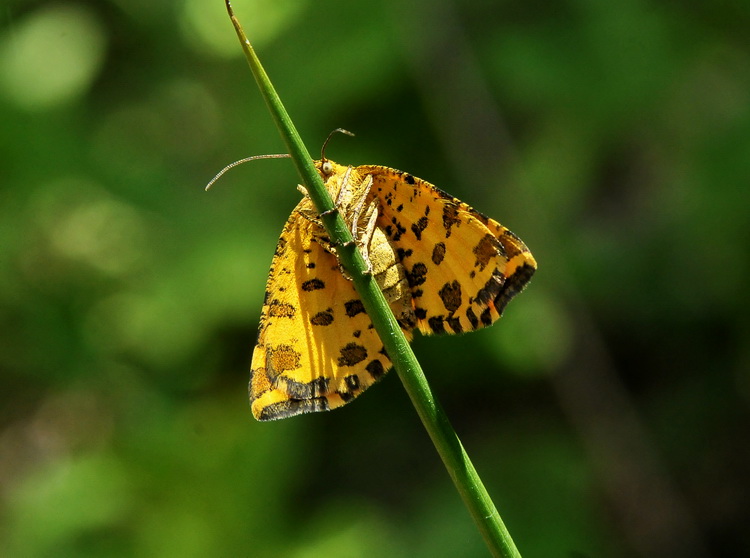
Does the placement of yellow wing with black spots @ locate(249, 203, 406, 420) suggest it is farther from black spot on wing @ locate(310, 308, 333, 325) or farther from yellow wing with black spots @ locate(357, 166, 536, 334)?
yellow wing with black spots @ locate(357, 166, 536, 334)

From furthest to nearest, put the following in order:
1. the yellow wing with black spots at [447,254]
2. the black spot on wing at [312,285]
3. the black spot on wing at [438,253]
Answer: the black spot on wing at [312,285] → the black spot on wing at [438,253] → the yellow wing with black spots at [447,254]

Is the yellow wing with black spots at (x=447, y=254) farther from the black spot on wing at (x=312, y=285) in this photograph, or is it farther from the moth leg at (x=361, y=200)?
the black spot on wing at (x=312, y=285)

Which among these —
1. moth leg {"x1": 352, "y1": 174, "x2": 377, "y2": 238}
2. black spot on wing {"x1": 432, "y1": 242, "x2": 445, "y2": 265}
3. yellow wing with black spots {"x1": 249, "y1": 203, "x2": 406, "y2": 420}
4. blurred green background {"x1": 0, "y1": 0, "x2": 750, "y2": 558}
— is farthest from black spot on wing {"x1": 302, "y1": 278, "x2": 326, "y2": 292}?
blurred green background {"x1": 0, "y1": 0, "x2": 750, "y2": 558}

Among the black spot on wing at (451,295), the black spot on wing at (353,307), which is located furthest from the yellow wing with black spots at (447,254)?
the black spot on wing at (353,307)

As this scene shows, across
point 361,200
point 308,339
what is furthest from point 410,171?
point 308,339

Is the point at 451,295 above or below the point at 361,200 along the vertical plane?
below

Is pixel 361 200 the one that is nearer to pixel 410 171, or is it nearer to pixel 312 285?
pixel 312 285
